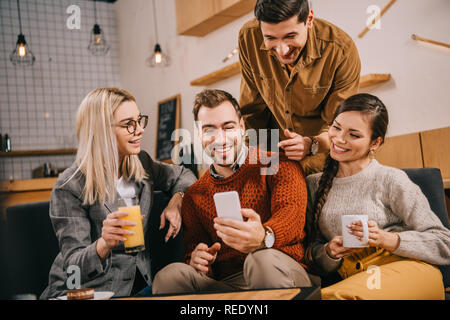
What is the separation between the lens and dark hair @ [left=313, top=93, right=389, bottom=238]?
128 centimetres

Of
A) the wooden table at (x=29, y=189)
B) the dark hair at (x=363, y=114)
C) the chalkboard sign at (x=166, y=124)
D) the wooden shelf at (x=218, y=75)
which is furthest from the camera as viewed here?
the chalkboard sign at (x=166, y=124)

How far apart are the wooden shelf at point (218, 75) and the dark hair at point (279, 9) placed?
1704 mm

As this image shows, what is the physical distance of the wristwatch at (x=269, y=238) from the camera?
1132 millimetres

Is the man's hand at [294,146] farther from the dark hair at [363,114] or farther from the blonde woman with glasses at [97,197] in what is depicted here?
the blonde woman with glasses at [97,197]

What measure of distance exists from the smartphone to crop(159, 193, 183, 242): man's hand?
329 mm

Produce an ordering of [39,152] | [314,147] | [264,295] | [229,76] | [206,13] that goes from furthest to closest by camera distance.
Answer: [39,152], [229,76], [206,13], [314,147], [264,295]

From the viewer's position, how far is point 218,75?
3318 mm

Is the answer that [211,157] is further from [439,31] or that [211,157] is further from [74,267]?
[439,31]

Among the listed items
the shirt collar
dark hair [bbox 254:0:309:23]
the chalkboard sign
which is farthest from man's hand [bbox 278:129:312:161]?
the chalkboard sign

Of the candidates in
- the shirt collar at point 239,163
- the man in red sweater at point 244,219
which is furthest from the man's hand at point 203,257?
the shirt collar at point 239,163

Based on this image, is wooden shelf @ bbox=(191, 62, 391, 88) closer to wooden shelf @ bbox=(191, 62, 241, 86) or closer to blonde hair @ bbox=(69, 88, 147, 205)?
wooden shelf @ bbox=(191, 62, 241, 86)

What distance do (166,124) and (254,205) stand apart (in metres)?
2.84

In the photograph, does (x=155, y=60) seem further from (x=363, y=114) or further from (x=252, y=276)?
(x=252, y=276)

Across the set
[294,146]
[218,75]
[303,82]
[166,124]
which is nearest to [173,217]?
[294,146]
